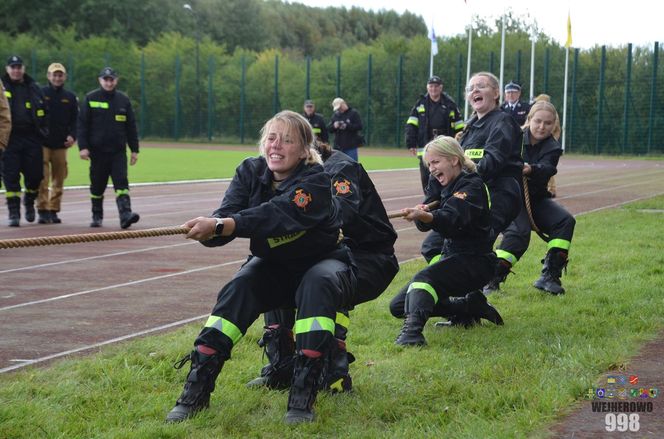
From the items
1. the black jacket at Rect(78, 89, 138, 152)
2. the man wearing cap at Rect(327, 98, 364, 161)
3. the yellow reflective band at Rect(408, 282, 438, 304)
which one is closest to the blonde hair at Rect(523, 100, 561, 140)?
the yellow reflective band at Rect(408, 282, 438, 304)

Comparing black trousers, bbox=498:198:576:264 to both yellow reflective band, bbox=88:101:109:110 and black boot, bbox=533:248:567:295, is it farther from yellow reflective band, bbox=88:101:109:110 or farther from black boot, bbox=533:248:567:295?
yellow reflective band, bbox=88:101:109:110

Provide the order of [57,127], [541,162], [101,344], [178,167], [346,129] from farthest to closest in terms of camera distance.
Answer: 1. [178,167]
2. [346,129]
3. [57,127]
4. [541,162]
5. [101,344]

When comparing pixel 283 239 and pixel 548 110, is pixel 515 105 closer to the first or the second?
pixel 548 110

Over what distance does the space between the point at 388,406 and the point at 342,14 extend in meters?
111

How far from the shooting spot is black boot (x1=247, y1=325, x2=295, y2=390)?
215 inches

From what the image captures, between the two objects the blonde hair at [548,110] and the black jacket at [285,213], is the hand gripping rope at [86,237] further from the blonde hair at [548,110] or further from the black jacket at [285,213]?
the blonde hair at [548,110]

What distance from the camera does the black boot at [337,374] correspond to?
5359 mm

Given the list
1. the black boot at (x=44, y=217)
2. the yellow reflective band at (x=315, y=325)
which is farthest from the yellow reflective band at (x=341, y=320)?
the black boot at (x=44, y=217)

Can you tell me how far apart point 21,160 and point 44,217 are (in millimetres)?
898

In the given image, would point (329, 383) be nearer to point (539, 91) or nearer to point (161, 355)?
point (161, 355)

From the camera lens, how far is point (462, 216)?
677 centimetres

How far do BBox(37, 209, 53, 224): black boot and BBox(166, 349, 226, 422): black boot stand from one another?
A: 406 inches

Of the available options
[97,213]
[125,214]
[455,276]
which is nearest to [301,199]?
[455,276]

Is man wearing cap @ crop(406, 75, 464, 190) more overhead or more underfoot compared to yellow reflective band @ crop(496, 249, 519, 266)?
more overhead
